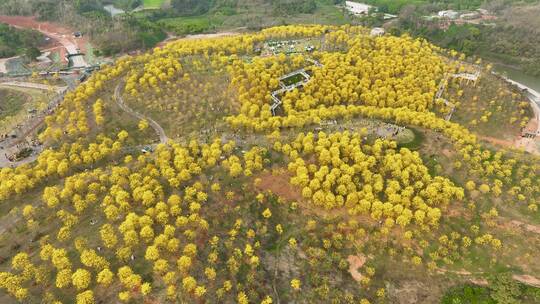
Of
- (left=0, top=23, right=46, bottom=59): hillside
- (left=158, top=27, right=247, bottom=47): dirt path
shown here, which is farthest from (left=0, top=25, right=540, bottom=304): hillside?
(left=158, top=27, right=247, bottom=47): dirt path

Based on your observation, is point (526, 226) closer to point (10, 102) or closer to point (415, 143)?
point (415, 143)

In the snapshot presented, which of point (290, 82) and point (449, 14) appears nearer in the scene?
point (290, 82)

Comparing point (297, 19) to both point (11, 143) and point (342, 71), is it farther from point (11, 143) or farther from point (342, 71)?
point (11, 143)

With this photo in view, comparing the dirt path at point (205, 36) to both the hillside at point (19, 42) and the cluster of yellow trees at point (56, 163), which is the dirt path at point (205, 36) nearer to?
the hillside at point (19, 42)

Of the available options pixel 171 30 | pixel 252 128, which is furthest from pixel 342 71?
pixel 171 30

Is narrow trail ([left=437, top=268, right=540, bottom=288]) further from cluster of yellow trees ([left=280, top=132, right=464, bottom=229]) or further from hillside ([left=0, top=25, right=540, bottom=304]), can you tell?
cluster of yellow trees ([left=280, top=132, right=464, bottom=229])

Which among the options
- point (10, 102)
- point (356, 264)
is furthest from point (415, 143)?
point (10, 102)
